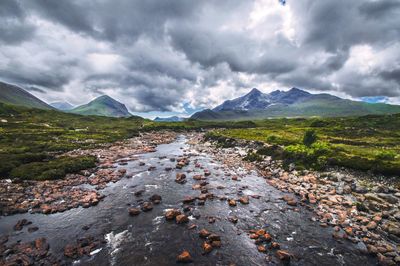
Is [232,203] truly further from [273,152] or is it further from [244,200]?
[273,152]

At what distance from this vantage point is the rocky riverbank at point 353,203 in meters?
15.9

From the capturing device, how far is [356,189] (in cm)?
2362

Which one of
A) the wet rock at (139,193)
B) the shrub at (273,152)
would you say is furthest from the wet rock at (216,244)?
the shrub at (273,152)

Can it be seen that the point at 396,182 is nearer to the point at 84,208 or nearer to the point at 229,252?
the point at 229,252

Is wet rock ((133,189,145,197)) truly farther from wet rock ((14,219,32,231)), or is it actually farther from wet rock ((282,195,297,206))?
wet rock ((282,195,297,206))

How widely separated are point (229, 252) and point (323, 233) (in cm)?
836

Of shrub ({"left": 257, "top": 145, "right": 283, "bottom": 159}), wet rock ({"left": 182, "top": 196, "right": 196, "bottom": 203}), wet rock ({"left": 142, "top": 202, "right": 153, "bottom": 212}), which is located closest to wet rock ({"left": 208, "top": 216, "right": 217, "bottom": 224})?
wet rock ({"left": 182, "top": 196, "right": 196, "bottom": 203})

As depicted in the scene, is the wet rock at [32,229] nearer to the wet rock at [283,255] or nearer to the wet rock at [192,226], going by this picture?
the wet rock at [192,226]

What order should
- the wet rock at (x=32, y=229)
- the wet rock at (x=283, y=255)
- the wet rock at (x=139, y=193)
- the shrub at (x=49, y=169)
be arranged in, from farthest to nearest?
1. the shrub at (x=49, y=169)
2. the wet rock at (x=139, y=193)
3. the wet rock at (x=32, y=229)
4. the wet rock at (x=283, y=255)

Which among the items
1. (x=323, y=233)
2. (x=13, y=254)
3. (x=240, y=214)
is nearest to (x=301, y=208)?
(x=323, y=233)

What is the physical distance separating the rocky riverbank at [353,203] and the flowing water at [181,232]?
1042mm

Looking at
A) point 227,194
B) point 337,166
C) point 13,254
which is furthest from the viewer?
point 337,166

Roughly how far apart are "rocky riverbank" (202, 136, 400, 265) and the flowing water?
104 cm

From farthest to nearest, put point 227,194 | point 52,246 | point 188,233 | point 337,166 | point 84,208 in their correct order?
point 337,166
point 227,194
point 84,208
point 188,233
point 52,246
